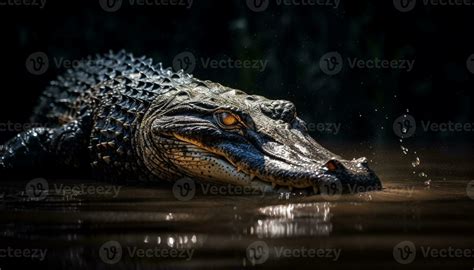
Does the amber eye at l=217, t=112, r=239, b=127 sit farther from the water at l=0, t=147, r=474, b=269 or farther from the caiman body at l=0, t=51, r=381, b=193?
the water at l=0, t=147, r=474, b=269

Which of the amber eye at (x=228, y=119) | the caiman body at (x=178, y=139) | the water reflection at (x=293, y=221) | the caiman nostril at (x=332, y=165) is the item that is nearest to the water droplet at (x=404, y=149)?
the caiman body at (x=178, y=139)

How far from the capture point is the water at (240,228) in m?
3.63

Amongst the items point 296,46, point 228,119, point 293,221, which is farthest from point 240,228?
point 296,46

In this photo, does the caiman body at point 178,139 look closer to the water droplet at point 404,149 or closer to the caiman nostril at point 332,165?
the caiman nostril at point 332,165

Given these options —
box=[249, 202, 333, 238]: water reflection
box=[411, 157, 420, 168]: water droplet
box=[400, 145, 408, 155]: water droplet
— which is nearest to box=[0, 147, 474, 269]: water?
box=[249, 202, 333, 238]: water reflection

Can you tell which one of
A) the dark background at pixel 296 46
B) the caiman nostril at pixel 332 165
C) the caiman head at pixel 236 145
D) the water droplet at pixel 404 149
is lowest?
the caiman nostril at pixel 332 165

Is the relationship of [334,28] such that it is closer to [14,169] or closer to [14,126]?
[14,126]

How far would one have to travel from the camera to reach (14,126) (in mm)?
11828

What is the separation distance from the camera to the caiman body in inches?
221

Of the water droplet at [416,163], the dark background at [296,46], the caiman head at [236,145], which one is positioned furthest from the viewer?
the dark background at [296,46]

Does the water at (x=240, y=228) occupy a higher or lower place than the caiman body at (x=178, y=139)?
lower

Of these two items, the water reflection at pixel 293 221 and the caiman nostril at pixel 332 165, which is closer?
the water reflection at pixel 293 221

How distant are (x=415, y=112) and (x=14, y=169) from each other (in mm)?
6661

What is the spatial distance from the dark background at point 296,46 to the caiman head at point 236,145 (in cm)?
483
